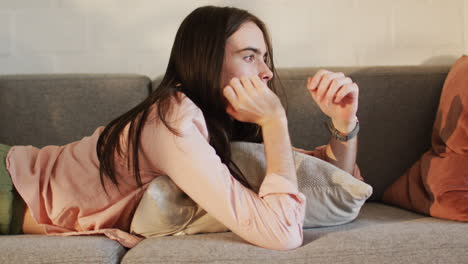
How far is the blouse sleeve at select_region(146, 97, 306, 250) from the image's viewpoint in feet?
3.33

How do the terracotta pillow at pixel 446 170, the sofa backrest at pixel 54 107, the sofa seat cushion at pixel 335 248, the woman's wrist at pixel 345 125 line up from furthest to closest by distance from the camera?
1. the sofa backrest at pixel 54 107
2. the woman's wrist at pixel 345 125
3. the terracotta pillow at pixel 446 170
4. the sofa seat cushion at pixel 335 248

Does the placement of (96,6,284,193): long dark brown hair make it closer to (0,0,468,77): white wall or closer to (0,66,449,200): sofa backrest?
(0,66,449,200): sofa backrest

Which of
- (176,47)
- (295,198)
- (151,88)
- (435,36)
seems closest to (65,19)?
(151,88)

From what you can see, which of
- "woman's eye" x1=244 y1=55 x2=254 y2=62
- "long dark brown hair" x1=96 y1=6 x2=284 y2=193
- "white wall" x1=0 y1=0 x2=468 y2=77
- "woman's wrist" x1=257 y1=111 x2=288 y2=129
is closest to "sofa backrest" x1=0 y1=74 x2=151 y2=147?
"white wall" x1=0 y1=0 x2=468 y2=77

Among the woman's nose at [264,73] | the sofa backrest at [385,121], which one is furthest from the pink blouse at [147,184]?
the sofa backrest at [385,121]

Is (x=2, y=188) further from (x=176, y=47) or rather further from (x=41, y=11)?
(x=41, y=11)

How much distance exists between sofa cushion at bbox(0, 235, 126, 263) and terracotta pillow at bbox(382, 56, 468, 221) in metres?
0.79

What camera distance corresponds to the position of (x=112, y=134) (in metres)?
1.15

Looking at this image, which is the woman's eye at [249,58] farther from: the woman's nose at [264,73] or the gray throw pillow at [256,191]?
the gray throw pillow at [256,191]

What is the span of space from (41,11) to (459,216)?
154 cm

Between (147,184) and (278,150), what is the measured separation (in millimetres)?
319

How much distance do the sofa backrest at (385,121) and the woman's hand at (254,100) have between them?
0.52 metres

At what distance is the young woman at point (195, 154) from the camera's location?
1.03m

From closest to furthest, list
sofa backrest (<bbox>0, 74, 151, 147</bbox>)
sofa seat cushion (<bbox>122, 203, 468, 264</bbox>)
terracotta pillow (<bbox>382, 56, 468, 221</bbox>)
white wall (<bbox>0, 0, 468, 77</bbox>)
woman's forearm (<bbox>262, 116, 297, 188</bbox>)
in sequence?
1. sofa seat cushion (<bbox>122, 203, 468, 264</bbox>)
2. woman's forearm (<bbox>262, 116, 297, 188</bbox>)
3. terracotta pillow (<bbox>382, 56, 468, 221</bbox>)
4. sofa backrest (<bbox>0, 74, 151, 147</bbox>)
5. white wall (<bbox>0, 0, 468, 77</bbox>)
